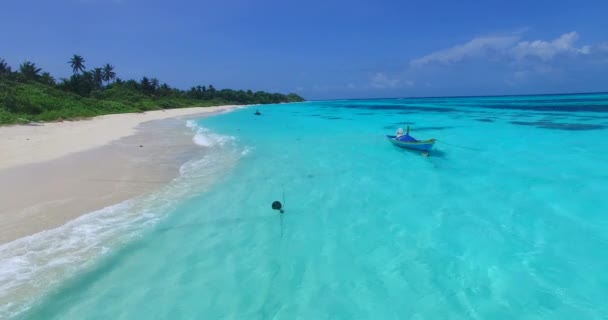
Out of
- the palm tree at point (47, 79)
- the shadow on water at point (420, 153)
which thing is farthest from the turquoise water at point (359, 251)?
the palm tree at point (47, 79)

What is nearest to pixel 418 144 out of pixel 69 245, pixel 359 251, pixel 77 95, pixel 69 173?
pixel 359 251

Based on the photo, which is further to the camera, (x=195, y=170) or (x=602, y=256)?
(x=195, y=170)

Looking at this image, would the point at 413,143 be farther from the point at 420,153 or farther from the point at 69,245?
the point at 69,245

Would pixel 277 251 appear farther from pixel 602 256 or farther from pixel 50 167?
pixel 50 167

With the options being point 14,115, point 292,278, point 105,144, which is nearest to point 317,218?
point 292,278

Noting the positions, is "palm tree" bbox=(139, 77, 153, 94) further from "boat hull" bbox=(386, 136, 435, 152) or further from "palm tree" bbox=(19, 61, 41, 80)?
"boat hull" bbox=(386, 136, 435, 152)

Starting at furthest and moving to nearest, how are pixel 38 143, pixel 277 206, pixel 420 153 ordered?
pixel 38 143 < pixel 420 153 < pixel 277 206
